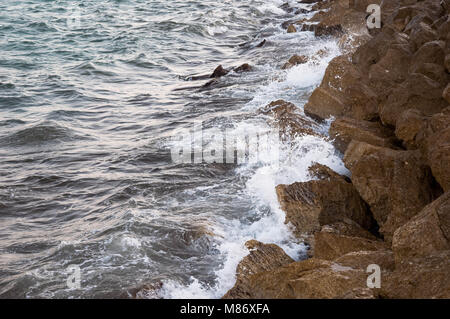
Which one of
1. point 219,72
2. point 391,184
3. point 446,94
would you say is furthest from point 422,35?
point 219,72

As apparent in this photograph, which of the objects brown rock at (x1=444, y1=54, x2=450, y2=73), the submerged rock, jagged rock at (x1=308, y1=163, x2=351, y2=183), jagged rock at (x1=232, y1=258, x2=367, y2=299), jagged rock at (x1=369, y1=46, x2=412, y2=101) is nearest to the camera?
jagged rock at (x1=232, y1=258, x2=367, y2=299)

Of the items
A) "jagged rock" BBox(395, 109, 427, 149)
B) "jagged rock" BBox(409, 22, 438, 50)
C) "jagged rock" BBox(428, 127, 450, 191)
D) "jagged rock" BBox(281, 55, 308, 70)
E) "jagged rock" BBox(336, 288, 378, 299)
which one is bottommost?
"jagged rock" BBox(281, 55, 308, 70)

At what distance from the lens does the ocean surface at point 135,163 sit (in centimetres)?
515

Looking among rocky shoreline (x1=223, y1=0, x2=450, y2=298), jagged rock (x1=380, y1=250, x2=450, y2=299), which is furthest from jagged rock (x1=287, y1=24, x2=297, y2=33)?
jagged rock (x1=380, y1=250, x2=450, y2=299)

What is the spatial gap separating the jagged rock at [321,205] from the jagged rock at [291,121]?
73.2 inches

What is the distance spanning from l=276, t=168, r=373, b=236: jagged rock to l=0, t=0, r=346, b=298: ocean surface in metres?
0.22

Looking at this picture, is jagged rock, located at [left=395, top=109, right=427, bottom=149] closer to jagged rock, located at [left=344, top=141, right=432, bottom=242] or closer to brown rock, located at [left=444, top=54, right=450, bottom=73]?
jagged rock, located at [left=344, top=141, right=432, bottom=242]

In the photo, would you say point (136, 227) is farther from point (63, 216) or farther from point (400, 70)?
point (400, 70)

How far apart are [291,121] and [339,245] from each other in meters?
3.48

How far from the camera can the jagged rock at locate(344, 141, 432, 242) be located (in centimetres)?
458

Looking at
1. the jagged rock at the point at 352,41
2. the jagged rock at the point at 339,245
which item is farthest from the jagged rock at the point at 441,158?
the jagged rock at the point at 352,41

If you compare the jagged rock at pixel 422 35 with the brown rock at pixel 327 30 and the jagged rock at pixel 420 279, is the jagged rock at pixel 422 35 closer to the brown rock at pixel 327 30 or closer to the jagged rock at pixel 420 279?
the jagged rock at pixel 420 279
